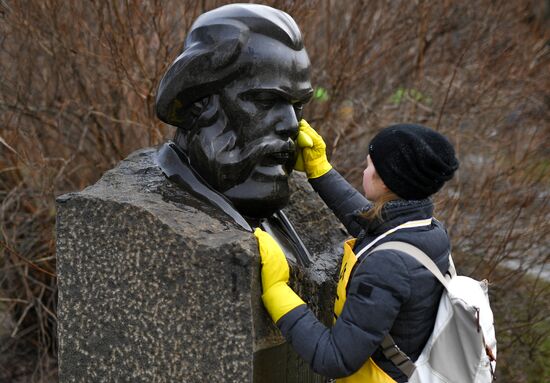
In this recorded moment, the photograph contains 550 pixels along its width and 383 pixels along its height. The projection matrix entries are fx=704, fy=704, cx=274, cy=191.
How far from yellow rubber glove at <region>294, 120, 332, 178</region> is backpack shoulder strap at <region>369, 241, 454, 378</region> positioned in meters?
0.70

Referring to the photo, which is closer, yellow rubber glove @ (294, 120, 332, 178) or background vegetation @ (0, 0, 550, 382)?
yellow rubber glove @ (294, 120, 332, 178)

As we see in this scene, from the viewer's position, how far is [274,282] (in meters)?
2.19

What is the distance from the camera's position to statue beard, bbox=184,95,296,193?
241 cm

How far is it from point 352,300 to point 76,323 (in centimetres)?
94

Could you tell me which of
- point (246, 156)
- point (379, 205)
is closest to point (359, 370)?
point (379, 205)

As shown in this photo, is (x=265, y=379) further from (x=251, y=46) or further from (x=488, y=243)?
(x=488, y=243)

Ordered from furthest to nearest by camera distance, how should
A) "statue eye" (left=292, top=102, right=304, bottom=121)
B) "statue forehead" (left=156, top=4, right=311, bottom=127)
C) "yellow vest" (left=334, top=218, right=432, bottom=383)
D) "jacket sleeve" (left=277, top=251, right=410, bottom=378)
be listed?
"statue eye" (left=292, top=102, right=304, bottom=121), "statue forehead" (left=156, top=4, right=311, bottom=127), "yellow vest" (left=334, top=218, right=432, bottom=383), "jacket sleeve" (left=277, top=251, right=410, bottom=378)

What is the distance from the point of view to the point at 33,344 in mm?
5434

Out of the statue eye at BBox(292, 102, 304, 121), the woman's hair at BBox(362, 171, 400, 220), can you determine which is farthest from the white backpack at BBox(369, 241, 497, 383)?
the statue eye at BBox(292, 102, 304, 121)

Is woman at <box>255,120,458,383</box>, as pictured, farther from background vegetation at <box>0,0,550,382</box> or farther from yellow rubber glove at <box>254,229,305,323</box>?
background vegetation at <box>0,0,550,382</box>

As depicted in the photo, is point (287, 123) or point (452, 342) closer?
point (452, 342)

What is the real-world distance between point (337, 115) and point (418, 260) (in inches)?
136

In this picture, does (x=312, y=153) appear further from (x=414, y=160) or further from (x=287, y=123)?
(x=414, y=160)

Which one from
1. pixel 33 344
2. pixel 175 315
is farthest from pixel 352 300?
pixel 33 344
